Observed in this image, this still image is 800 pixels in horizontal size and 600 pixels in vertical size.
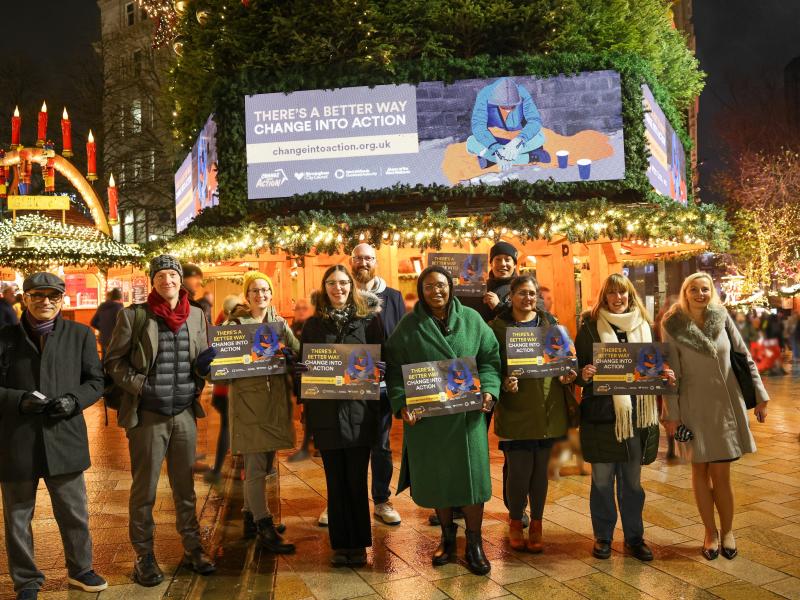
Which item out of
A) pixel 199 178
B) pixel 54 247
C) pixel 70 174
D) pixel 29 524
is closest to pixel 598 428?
pixel 29 524

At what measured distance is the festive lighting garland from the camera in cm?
1717

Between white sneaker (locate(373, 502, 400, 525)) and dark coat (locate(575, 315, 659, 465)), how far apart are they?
1613 millimetres

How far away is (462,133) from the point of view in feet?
40.1

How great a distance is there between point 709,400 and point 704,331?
438 millimetres

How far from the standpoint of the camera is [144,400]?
13.8ft

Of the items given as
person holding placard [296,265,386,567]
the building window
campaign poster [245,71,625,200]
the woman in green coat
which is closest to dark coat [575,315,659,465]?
the woman in green coat

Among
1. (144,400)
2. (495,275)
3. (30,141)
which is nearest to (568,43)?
(495,275)

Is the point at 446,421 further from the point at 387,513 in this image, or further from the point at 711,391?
the point at 711,391

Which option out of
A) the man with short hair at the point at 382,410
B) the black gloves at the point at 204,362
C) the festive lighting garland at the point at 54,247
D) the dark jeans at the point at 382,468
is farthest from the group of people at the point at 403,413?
the festive lighting garland at the point at 54,247

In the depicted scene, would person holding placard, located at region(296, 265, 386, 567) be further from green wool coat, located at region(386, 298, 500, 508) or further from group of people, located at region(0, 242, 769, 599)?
green wool coat, located at region(386, 298, 500, 508)

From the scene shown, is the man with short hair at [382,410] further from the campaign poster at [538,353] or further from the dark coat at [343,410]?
the campaign poster at [538,353]

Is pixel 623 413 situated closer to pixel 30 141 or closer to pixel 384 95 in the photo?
pixel 384 95

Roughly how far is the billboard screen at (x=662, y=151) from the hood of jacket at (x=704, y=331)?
8.90 m

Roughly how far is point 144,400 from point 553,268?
33.4 feet
